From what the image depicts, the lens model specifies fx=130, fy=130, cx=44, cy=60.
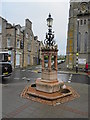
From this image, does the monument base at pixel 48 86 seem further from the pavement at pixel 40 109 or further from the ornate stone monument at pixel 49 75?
the pavement at pixel 40 109

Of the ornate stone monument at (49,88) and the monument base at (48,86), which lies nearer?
the ornate stone monument at (49,88)

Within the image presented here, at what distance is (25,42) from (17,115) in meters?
27.0

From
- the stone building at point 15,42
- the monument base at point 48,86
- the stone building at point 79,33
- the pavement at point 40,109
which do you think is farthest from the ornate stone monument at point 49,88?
the stone building at point 79,33

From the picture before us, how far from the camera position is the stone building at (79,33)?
90.8 ft

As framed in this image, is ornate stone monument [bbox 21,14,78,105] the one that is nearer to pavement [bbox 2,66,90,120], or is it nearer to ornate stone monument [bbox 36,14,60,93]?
ornate stone monument [bbox 36,14,60,93]

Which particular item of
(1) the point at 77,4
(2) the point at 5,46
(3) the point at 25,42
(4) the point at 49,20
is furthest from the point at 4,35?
(4) the point at 49,20

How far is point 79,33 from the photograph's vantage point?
2834 cm

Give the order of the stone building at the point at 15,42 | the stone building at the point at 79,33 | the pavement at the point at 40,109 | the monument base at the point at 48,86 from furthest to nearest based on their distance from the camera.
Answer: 1. the stone building at the point at 79,33
2. the stone building at the point at 15,42
3. the monument base at the point at 48,86
4. the pavement at the point at 40,109

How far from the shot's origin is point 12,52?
26.7 m

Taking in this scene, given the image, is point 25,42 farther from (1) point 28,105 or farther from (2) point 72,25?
(1) point 28,105

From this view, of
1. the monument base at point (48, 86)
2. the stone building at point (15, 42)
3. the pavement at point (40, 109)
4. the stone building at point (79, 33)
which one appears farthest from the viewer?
the stone building at point (79, 33)

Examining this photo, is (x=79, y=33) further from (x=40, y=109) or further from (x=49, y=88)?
(x=40, y=109)

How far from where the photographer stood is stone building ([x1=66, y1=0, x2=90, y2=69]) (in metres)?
27.7

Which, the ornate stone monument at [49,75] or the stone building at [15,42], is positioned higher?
the stone building at [15,42]
